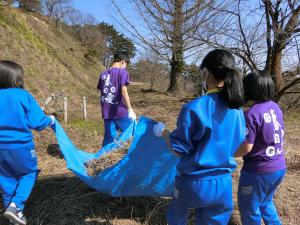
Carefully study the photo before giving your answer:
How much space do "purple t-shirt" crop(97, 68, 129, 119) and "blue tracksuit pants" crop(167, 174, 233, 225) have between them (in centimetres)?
209

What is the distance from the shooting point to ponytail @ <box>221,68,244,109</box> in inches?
68.5

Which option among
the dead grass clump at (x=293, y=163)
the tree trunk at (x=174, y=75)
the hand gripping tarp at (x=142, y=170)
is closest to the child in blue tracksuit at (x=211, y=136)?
Answer: the hand gripping tarp at (x=142, y=170)

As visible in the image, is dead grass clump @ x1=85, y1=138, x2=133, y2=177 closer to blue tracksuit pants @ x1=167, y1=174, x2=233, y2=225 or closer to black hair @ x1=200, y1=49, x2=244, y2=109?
blue tracksuit pants @ x1=167, y1=174, x2=233, y2=225

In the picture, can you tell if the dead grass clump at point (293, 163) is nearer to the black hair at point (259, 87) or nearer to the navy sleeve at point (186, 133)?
the black hair at point (259, 87)

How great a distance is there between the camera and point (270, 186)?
227cm

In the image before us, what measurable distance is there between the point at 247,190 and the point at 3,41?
9.90 metres

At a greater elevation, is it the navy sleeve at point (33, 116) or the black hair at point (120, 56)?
the black hair at point (120, 56)

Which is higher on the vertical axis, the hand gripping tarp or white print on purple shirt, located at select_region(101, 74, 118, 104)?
white print on purple shirt, located at select_region(101, 74, 118, 104)

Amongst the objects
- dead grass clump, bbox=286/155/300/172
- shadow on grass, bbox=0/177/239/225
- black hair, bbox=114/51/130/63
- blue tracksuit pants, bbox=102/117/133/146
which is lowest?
shadow on grass, bbox=0/177/239/225

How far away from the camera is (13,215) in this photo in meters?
2.27

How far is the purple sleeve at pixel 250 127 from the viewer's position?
2.11 meters

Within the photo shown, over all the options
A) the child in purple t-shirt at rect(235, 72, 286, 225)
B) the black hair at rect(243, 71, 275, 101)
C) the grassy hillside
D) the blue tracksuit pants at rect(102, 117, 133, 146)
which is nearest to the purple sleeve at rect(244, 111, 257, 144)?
the child in purple t-shirt at rect(235, 72, 286, 225)

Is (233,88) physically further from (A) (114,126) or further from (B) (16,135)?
(A) (114,126)

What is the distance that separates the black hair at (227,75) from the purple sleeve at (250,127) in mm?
387
